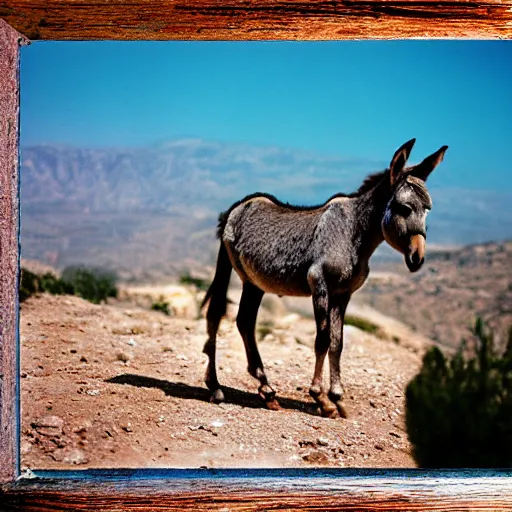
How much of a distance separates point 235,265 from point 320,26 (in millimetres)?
1542

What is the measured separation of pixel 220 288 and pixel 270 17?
1665 mm

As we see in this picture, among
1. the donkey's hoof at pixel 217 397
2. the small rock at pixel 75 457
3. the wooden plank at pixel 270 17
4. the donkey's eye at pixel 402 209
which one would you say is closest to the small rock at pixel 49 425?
the small rock at pixel 75 457

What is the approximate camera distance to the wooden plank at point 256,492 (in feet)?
9.70

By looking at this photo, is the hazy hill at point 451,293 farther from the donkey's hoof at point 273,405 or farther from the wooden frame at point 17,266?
the wooden frame at point 17,266

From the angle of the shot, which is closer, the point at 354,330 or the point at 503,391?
the point at 503,391

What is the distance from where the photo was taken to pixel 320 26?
9.40 feet

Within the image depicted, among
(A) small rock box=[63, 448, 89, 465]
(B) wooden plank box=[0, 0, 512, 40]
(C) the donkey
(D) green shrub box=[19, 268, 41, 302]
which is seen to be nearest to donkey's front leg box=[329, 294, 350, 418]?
(C) the donkey

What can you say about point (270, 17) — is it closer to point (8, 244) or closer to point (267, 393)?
point (8, 244)

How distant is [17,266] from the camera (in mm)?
3037

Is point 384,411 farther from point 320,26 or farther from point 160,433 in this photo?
point 320,26

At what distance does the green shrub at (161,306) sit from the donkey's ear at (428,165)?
2.51 meters

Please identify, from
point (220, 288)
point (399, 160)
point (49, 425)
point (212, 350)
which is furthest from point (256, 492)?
point (399, 160)

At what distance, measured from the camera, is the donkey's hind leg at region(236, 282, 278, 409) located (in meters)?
3.89

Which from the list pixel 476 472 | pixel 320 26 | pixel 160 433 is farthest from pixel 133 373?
pixel 320 26
